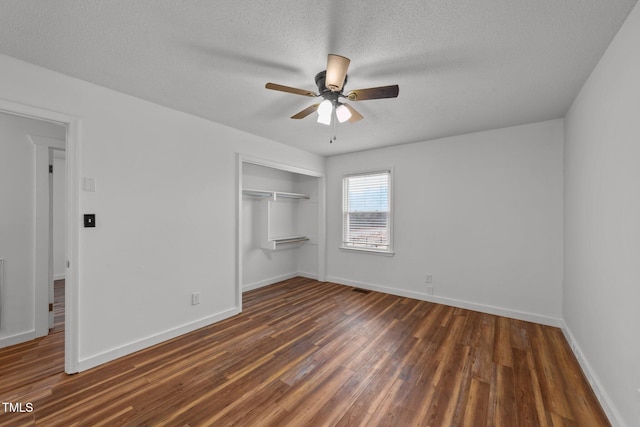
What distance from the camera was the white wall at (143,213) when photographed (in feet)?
7.39

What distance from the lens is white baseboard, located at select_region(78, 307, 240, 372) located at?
7.42 ft

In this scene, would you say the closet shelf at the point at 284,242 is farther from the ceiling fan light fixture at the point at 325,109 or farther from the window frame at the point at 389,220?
the ceiling fan light fixture at the point at 325,109

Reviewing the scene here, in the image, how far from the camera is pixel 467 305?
3.68 meters

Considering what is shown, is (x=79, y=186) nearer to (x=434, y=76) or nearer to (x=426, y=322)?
(x=434, y=76)

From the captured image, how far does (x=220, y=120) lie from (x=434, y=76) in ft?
8.04

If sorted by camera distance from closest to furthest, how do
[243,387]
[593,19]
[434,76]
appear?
[593,19], [243,387], [434,76]

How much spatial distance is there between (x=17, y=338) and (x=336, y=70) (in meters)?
4.12

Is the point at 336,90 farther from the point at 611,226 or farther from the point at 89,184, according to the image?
the point at 89,184

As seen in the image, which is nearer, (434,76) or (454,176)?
(434,76)

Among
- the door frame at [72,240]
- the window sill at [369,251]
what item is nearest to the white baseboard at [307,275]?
the window sill at [369,251]

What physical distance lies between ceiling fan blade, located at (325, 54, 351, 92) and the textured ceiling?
0.62 ft

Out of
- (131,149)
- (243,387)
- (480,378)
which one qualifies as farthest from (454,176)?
(131,149)

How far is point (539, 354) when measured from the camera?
248cm

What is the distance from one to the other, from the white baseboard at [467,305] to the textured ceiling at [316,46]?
8.22 ft
